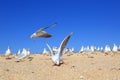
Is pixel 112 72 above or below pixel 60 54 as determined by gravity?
below

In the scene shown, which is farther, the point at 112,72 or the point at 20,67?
the point at 20,67

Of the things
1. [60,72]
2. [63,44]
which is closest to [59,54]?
[63,44]

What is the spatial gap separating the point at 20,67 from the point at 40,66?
1.01 meters

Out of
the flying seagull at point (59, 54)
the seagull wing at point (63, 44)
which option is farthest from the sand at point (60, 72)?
the seagull wing at point (63, 44)

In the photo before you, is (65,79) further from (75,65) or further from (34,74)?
(75,65)

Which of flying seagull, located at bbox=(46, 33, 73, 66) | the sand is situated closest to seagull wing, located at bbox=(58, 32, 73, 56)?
flying seagull, located at bbox=(46, 33, 73, 66)

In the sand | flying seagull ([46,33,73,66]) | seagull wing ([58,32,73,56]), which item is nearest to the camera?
the sand

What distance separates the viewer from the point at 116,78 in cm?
1248

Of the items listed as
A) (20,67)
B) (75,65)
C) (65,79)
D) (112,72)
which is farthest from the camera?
(75,65)

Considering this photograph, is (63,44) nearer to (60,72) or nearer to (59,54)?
(59,54)

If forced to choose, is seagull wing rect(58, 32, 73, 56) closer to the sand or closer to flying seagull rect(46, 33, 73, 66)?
flying seagull rect(46, 33, 73, 66)

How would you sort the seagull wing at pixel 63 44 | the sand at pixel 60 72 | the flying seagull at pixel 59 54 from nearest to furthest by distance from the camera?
1. the sand at pixel 60 72
2. the seagull wing at pixel 63 44
3. the flying seagull at pixel 59 54

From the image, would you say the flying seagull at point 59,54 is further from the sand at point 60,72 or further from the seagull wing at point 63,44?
the sand at point 60,72

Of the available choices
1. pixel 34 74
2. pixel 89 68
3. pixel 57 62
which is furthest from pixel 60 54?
pixel 34 74
